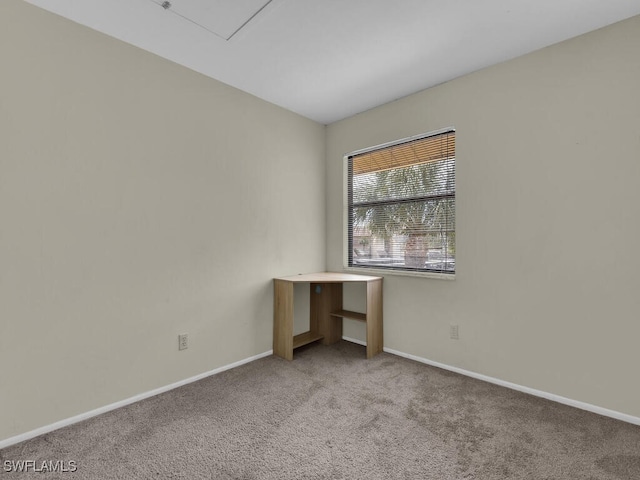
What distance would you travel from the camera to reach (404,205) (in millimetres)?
3123

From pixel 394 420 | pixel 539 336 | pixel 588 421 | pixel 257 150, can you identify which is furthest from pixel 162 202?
pixel 588 421

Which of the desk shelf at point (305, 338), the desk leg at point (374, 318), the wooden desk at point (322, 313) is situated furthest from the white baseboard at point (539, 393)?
the desk shelf at point (305, 338)

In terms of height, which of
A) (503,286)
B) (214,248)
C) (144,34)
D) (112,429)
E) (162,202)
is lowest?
(112,429)

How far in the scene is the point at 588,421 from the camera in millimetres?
1952

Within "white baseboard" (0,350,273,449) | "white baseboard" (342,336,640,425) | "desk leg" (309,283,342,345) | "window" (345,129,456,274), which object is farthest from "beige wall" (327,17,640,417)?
Result: "white baseboard" (0,350,273,449)

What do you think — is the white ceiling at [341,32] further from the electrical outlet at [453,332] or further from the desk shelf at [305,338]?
the desk shelf at [305,338]

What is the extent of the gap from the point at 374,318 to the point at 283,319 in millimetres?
905

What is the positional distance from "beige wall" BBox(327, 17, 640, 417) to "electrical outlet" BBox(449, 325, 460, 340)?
0.04 meters

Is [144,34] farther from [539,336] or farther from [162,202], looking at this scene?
[539,336]

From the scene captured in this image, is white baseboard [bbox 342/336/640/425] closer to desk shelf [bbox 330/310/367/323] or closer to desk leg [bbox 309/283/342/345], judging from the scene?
desk shelf [bbox 330/310/367/323]

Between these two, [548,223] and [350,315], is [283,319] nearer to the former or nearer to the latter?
[350,315]

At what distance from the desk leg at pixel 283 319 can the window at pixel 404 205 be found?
0.96 m

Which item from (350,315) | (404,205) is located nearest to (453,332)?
(350,315)

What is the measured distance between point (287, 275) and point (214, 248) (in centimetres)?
90
